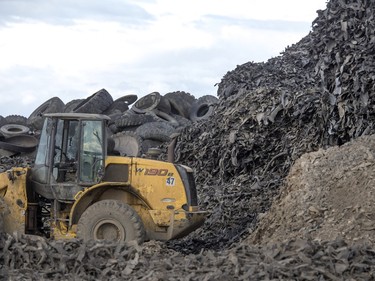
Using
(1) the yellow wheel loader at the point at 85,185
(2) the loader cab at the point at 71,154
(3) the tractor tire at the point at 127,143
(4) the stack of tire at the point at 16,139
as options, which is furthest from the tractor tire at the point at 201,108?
(2) the loader cab at the point at 71,154

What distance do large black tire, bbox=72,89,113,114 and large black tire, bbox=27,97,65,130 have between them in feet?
6.08

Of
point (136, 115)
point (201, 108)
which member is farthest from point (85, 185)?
point (201, 108)

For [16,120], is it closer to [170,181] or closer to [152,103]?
[152,103]

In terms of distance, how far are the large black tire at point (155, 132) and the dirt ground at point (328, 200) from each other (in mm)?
10318

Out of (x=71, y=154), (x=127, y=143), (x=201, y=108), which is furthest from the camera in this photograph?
(x=201, y=108)

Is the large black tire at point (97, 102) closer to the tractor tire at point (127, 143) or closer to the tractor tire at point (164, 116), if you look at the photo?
the tractor tire at point (164, 116)

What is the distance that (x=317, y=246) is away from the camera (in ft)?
29.5

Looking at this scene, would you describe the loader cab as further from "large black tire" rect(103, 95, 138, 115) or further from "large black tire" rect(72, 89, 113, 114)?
"large black tire" rect(103, 95, 138, 115)

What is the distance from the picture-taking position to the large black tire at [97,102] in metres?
24.7

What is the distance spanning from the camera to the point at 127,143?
22141 mm

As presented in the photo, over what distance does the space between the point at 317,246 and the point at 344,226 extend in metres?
2.49

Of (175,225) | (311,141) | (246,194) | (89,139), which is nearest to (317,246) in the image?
(175,225)

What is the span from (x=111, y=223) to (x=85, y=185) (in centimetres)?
75

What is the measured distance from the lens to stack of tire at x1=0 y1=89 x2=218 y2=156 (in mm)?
23625
